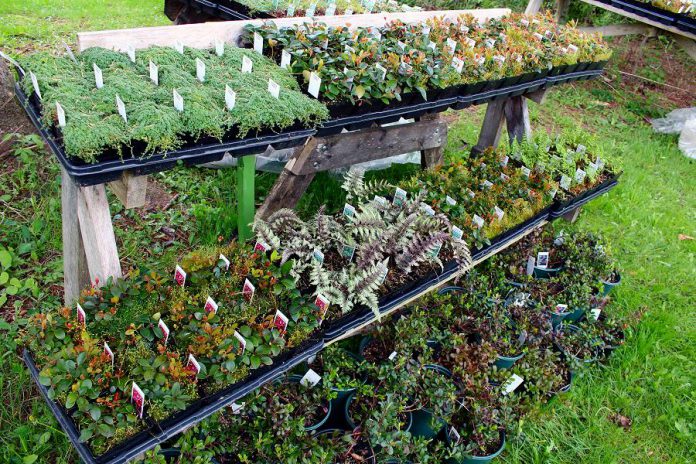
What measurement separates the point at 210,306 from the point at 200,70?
1084 millimetres

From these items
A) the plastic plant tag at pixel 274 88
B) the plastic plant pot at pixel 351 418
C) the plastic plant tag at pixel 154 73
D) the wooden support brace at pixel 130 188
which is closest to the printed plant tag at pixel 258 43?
the plastic plant tag at pixel 274 88

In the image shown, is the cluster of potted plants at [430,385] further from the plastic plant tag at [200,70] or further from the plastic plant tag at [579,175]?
the plastic plant tag at [200,70]

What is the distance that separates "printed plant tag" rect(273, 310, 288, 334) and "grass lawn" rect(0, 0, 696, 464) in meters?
1.02

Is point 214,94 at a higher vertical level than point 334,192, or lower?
Result: higher

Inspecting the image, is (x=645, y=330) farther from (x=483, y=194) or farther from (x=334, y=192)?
(x=334, y=192)

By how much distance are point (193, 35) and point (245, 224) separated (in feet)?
3.38

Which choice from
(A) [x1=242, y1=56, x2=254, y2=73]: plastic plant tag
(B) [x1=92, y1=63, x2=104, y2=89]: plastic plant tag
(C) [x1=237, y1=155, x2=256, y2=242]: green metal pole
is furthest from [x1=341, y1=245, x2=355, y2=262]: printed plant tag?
(B) [x1=92, y1=63, x2=104, y2=89]: plastic plant tag

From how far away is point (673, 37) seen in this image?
624 cm

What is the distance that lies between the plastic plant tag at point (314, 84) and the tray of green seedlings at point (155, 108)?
71 mm

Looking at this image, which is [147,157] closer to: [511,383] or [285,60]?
[285,60]

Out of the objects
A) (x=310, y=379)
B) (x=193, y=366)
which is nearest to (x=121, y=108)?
(x=193, y=366)

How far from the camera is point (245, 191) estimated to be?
293 centimetres

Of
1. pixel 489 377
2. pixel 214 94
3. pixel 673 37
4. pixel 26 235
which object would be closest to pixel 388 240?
pixel 489 377

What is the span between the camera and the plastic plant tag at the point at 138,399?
1777 millimetres
